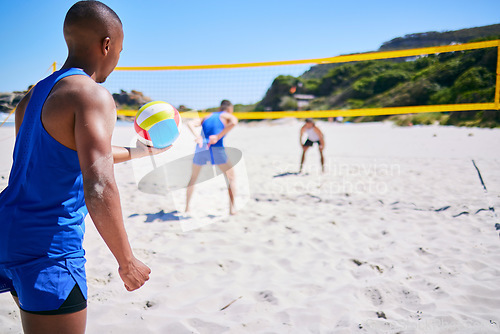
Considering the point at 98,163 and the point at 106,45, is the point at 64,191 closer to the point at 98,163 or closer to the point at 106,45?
the point at 98,163

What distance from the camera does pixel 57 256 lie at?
968 millimetres

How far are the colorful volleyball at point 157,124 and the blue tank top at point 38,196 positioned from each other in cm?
83

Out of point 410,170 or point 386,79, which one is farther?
point 386,79

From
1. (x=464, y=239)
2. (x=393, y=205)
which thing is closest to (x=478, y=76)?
(x=393, y=205)

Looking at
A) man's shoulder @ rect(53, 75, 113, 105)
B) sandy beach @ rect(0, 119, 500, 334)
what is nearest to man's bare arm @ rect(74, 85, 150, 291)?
man's shoulder @ rect(53, 75, 113, 105)

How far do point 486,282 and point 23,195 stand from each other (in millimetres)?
2551

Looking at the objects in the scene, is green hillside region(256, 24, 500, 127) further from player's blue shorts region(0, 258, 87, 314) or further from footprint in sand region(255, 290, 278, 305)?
player's blue shorts region(0, 258, 87, 314)

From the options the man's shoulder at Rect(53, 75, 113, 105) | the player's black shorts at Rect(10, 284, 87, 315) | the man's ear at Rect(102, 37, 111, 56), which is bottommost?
the player's black shorts at Rect(10, 284, 87, 315)

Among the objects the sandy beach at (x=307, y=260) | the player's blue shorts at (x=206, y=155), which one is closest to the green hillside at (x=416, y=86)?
the sandy beach at (x=307, y=260)

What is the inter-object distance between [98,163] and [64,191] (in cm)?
19

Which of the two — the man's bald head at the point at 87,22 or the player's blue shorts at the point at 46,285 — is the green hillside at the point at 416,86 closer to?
the man's bald head at the point at 87,22

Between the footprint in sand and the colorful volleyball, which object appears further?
the footprint in sand

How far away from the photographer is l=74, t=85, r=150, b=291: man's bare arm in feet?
2.89

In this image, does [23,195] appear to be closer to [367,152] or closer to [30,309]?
[30,309]
